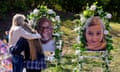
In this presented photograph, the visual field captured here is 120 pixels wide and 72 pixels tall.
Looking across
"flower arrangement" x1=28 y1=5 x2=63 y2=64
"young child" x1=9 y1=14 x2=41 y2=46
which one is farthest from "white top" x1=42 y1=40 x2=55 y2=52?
"young child" x1=9 y1=14 x2=41 y2=46

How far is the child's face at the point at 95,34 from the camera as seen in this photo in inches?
368

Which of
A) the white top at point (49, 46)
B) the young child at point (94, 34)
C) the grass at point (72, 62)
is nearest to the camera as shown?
the young child at point (94, 34)

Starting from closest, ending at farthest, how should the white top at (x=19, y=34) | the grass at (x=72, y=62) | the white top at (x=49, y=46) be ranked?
the white top at (x=19, y=34)
the white top at (x=49, y=46)
the grass at (x=72, y=62)

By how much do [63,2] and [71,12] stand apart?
50 cm

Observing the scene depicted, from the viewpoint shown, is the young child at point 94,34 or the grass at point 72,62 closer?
the young child at point 94,34

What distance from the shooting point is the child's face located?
30.7 ft

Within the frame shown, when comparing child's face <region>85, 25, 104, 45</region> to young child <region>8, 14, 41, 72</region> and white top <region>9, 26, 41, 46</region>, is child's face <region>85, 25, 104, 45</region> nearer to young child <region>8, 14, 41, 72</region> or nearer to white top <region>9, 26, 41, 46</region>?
young child <region>8, 14, 41, 72</region>

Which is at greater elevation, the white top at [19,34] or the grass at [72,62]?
the white top at [19,34]

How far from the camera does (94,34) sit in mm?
9367

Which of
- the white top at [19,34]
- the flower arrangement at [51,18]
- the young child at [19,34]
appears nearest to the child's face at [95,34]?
the flower arrangement at [51,18]

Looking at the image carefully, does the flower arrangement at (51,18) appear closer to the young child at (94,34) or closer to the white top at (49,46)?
the white top at (49,46)

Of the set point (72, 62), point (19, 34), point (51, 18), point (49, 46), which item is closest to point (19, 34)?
point (19, 34)

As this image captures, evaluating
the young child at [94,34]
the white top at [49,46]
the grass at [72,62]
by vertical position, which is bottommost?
the grass at [72,62]

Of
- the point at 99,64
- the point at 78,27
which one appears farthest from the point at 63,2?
the point at 78,27
